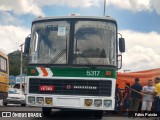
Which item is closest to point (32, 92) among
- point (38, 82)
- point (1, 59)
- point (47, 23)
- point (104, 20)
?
point (38, 82)

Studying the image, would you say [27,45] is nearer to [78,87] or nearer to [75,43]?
[75,43]

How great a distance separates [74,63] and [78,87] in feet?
2.49

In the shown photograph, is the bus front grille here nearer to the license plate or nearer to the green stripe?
the license plate

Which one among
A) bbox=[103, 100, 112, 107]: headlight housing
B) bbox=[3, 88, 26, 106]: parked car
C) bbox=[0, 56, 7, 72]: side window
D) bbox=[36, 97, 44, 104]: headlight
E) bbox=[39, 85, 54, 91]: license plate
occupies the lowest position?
bbox=[3, 88, 26, 106]: parked car

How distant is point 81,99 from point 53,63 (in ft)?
4.70

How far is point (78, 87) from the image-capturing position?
524 inches

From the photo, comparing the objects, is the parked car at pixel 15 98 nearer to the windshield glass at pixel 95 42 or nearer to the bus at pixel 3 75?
the bus at pixel 3 75

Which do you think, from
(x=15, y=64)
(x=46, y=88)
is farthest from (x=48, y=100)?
(x=15, y=64)

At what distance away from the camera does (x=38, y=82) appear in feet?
44.4

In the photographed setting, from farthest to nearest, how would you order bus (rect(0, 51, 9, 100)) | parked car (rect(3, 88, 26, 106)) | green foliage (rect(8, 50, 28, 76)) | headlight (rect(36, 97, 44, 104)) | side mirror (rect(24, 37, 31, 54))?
green foliage (rect(8, 50, 28, 76)) → parked car (rect(3, 88, 26, 106)) → bus (rect(0, 51, 9, 100)) → side mirror (rect(24, 37, 31, 54)) → headlight (rect(36, 97, 44, 104))

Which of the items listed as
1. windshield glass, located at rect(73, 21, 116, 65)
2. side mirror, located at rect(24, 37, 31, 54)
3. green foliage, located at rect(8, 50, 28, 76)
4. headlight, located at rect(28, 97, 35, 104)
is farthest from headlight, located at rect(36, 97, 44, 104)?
green foliage, located at rect(8, 50, 28, 76)

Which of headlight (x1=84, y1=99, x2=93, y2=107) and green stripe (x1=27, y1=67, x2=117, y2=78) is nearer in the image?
headlight (x1=84, y1=99, x2=93, y2=107)

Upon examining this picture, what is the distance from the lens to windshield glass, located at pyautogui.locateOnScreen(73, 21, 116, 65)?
1346 centimetres

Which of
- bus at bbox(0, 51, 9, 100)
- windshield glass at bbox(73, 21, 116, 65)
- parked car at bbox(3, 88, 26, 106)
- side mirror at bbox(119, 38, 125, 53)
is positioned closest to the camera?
windshield glass at bbox(73, 21, 116, 65)
